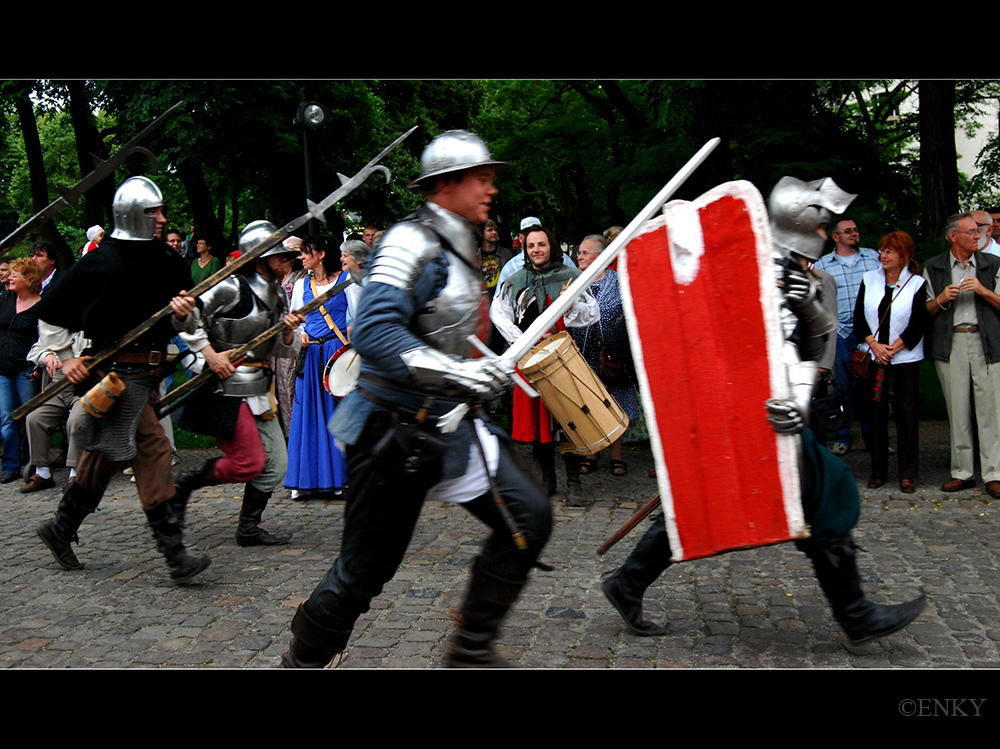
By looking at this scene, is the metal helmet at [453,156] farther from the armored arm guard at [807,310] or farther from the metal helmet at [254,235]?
the metal helmet at [254,235]

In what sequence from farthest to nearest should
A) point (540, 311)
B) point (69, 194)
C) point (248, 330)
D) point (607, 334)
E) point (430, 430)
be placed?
point (607, 334) → point (540, 311) → point (248, 330) → point (69, 194) → point (430, 430)

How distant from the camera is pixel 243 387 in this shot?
534 centimetres

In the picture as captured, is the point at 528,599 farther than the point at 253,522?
No

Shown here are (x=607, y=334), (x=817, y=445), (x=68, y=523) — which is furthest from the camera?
(x=607, y=334)

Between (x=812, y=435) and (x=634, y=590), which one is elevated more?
(x=812, y=435)

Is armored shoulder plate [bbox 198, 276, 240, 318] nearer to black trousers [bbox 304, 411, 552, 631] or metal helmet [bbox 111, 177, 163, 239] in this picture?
metal helmet [bbox 111, 177, 163, 239]

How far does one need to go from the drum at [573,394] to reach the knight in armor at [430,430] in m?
2.73

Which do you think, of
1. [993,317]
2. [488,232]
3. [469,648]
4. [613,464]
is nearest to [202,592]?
[469,648]

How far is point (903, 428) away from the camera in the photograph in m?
6.97

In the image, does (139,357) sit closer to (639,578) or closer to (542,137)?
(639,578)

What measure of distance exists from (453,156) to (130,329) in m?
2.42

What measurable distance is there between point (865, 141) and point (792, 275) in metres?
7.28

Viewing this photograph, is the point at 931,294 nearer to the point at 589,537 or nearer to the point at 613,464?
the point at 613,464

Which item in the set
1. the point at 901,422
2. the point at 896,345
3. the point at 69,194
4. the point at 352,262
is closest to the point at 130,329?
the point at 69,194
